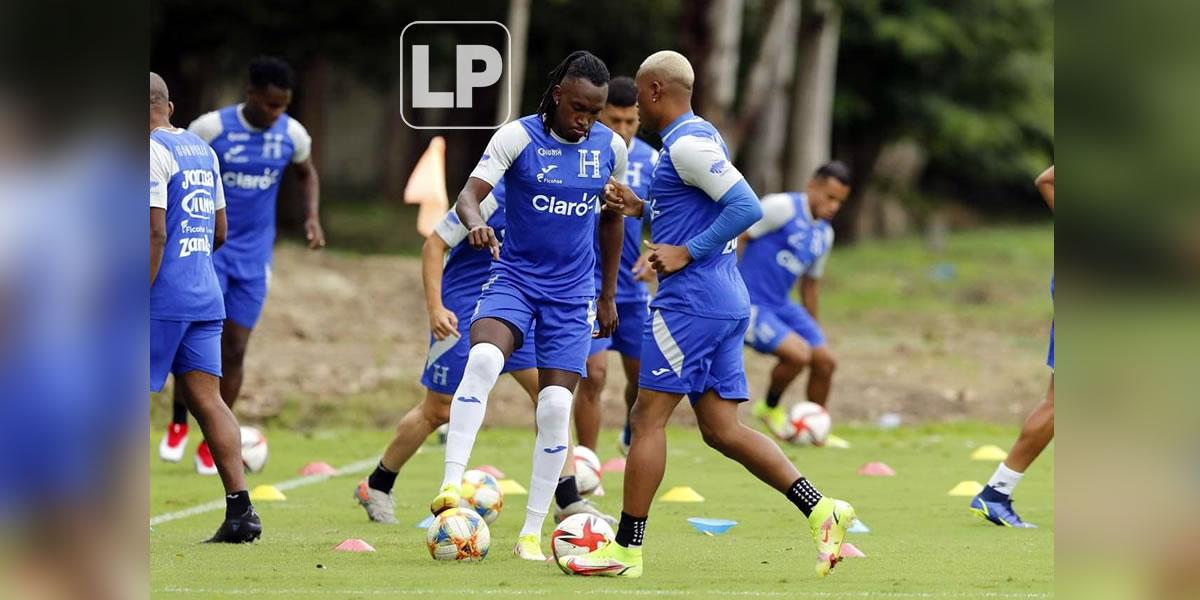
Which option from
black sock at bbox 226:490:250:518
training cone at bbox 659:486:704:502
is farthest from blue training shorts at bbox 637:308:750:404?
training cone at bbox 659:486:704:502

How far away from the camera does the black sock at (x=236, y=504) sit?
25.3 feet

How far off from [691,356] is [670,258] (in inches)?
15.5

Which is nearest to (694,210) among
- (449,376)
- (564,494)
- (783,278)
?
(449,376)

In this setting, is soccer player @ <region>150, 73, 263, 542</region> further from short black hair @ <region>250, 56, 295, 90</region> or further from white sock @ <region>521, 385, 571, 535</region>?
short black hair @ <region>250, 56, 295, 90</region>

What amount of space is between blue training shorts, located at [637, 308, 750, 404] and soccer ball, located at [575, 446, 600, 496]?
7.30ft

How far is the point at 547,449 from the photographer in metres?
7.39

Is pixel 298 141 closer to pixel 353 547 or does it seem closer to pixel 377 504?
pixel 377 504

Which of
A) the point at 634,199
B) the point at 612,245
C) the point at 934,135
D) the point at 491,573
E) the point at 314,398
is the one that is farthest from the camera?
the point at 934,135

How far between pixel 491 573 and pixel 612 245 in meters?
1.76
